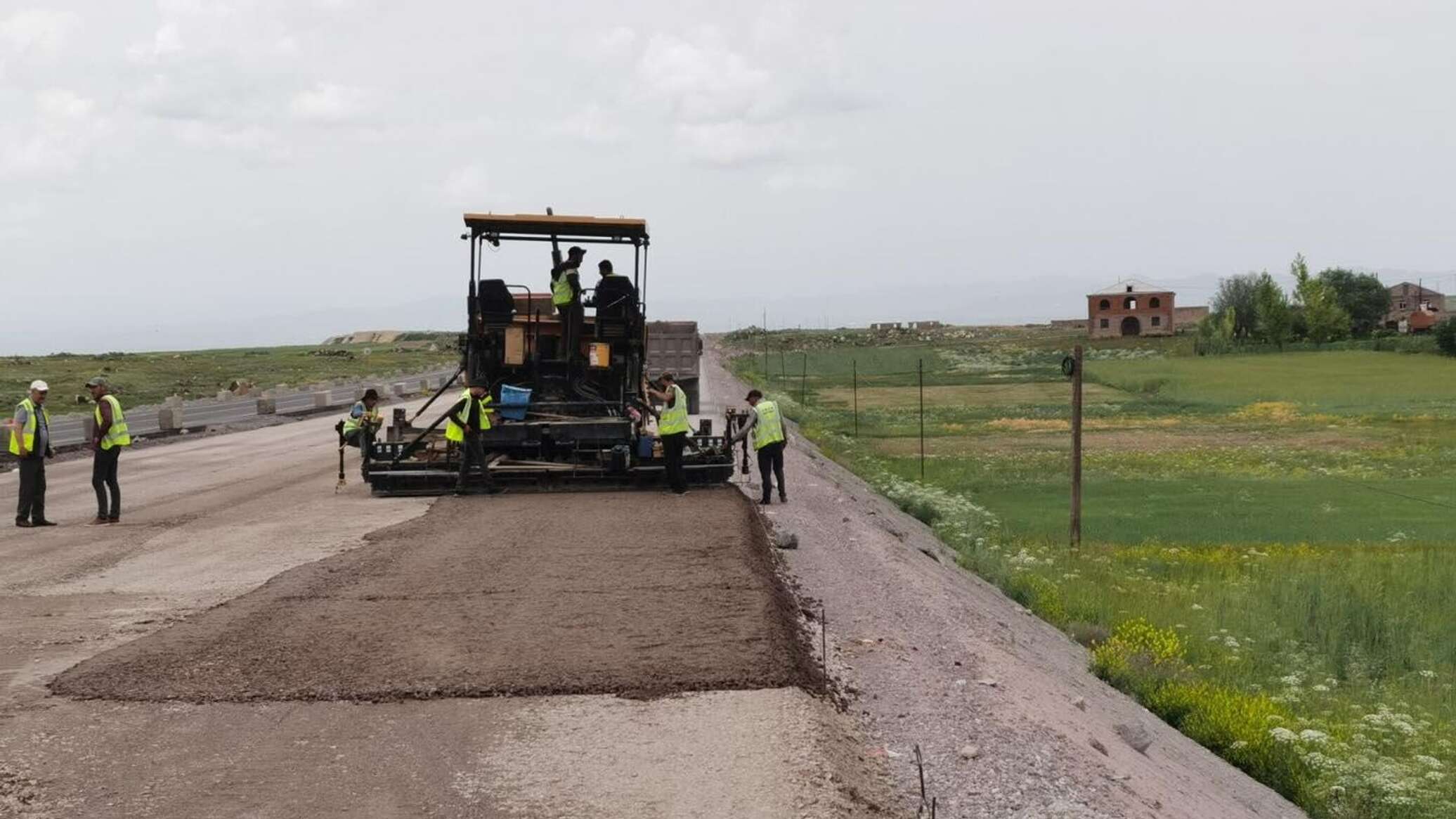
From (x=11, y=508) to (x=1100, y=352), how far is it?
4082 inches

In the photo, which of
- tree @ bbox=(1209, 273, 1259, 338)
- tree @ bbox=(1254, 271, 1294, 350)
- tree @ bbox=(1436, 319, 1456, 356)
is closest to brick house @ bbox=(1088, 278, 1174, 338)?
tree @ bbox=(1209, 273, 1259, 338)

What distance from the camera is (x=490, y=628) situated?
8711mm

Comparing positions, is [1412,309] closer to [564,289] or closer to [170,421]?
[170,421]

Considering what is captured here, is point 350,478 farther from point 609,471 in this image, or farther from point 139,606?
point 139,606

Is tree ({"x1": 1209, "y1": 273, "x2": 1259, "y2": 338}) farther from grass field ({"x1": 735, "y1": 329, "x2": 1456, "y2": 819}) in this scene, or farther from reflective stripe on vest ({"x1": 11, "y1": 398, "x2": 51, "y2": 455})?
reflective stripe on vest ({"x1": 11, "y1": 398, "x2": 51, "y2": 455})

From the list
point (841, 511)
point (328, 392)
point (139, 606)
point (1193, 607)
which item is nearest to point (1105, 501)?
point (841, 511)

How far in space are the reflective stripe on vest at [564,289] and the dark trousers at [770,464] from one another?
3022 mm

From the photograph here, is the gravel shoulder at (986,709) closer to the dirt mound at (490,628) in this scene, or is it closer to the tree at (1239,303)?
the dirt mound at (490,628)

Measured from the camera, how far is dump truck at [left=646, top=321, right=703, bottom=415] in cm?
2761

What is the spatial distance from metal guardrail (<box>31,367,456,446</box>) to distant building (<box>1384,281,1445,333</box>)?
301 ft

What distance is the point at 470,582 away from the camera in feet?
34.0

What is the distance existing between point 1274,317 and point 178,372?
280 feet

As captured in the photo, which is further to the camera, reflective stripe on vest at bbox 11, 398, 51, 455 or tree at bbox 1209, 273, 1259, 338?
tree at bbox 1209, 273, 1259, 338

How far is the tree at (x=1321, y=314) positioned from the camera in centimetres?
11225
